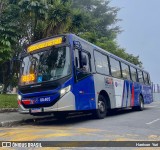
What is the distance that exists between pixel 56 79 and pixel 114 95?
14.6ft

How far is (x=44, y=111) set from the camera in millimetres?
9422

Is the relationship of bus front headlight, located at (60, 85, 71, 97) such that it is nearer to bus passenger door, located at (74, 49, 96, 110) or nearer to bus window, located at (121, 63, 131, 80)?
bus passenger door, located at (74, 49, 96, 110)

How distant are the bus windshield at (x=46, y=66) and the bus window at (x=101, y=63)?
2.28m

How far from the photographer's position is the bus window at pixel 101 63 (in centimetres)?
1186

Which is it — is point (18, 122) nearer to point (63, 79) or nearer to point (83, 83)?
point (63, 79)

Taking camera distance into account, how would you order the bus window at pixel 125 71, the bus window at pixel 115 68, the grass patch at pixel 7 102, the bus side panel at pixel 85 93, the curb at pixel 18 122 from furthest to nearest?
1. the bus window at pixel 125 71
2. the grass patch at pixel 7 102
3. the bus window at pixel 115 68
4. the curb at pixel 18 122
5. the bus side panel at pixel 85 93

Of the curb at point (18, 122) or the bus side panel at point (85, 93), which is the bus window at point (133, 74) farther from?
the curb at point (18, 122)

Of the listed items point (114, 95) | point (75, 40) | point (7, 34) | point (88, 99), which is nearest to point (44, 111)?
point (88, 99)

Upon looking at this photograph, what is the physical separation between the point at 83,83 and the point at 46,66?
1.49m

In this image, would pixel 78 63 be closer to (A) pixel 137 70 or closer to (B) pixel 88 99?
(B) pixel 88 99

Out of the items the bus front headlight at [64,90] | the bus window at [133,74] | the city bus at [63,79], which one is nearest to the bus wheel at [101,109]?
the city bus at [63,79]

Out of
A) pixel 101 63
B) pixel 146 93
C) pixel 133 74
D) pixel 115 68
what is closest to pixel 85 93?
pixel 101 63

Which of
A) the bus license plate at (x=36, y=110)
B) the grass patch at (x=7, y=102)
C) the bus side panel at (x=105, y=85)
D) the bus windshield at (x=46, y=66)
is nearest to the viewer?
the bus license plate at (x=36, y=110)

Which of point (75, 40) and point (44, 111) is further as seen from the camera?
point (75, 40)
